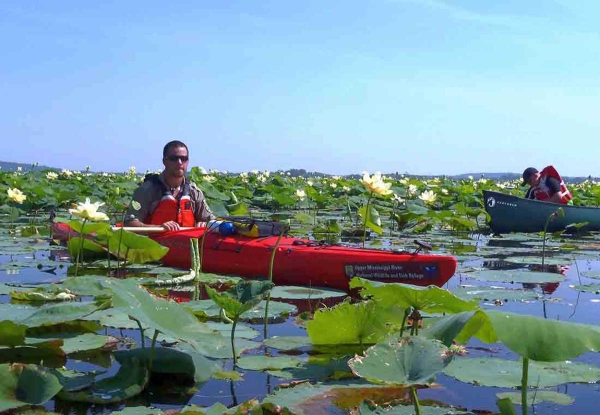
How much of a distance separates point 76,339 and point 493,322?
163 cm

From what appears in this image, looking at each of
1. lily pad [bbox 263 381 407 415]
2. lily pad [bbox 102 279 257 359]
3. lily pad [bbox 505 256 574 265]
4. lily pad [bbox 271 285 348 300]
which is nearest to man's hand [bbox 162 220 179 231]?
lily pad [bbox 271 285 348 300]

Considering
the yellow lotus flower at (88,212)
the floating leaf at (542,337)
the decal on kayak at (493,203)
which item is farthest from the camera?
the decal on kayak at (493,203)

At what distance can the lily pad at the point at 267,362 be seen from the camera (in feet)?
8.15

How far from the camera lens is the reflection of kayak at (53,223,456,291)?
437 centimetres

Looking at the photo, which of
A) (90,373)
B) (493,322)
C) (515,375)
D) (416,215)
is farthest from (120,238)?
(416,215)

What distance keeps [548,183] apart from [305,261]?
5716 millimetres

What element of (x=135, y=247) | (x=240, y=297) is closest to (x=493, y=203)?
(x=135, y=247)

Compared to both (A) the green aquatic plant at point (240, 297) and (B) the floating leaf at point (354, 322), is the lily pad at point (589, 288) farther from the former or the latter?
(A) the green aquatic plant at point (240, 297)

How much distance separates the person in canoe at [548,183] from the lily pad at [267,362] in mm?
7495

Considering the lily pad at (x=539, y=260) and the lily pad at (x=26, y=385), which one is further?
the lily pad at (x=539, y=260)

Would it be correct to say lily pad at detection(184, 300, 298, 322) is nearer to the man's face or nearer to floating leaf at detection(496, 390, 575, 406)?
floating leaf at detection(496, 390, 575, 406)

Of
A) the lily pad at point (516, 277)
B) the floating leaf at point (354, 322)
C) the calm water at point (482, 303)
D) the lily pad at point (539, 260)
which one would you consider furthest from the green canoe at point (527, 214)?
the floating leaf at point (354, 322)

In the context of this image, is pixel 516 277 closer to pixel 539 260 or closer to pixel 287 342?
pixel 539 260

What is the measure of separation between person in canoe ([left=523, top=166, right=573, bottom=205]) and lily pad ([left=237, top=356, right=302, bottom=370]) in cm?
749
